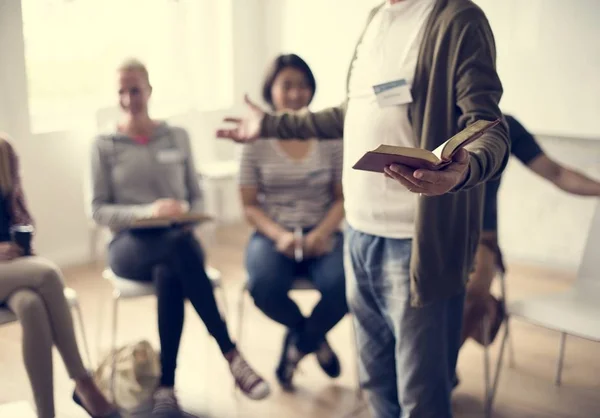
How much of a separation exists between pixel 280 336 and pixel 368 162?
209 cm

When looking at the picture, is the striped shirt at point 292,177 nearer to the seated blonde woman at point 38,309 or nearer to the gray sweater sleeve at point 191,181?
the gray sweater sleeve at point 191,181

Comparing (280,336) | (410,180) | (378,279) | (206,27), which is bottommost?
(280,336)

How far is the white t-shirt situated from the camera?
1.53 m

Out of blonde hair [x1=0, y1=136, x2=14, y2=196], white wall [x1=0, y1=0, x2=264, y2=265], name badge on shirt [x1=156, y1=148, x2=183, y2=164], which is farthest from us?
white wall [x1=0, y1=0, x2=264, y2=265]

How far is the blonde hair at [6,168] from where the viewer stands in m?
2.39

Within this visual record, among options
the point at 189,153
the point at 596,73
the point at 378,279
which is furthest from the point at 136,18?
the point at 378,279

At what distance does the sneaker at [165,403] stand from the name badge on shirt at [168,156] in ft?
2.98

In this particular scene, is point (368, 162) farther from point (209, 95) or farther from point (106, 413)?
point (209, 95)

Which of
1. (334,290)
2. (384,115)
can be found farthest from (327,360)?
(384,115)

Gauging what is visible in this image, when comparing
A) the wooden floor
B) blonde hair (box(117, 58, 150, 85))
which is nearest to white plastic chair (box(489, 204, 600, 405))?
the wooden floor

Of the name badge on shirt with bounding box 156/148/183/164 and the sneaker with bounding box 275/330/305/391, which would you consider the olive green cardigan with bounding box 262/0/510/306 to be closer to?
the sneaker with bounding box 275/330/305/391

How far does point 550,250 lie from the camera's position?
165 inches

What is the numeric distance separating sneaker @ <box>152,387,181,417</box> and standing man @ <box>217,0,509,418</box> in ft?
2.87

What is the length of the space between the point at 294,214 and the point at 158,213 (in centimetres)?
53
